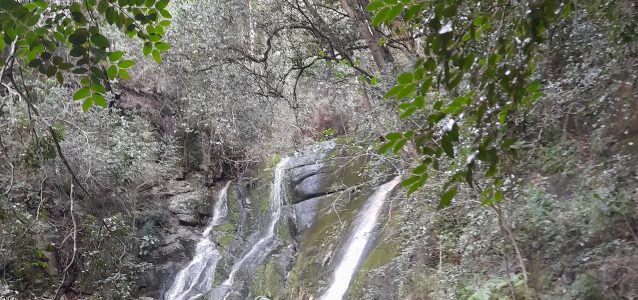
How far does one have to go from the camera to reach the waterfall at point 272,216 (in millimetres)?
12953

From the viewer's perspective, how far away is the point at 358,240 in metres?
9.62

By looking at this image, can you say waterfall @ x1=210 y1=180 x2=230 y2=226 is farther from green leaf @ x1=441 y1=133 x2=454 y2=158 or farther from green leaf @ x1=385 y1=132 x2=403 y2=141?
green leaf @ x1=441 y1=133 x2=454 y2=158

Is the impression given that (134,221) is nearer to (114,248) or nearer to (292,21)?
(114,248)

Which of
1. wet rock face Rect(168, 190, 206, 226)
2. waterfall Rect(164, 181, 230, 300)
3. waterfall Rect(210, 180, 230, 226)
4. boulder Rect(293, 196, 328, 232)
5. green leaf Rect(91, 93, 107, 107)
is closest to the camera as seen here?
green leaf Rect(91, 93, 107, 107)

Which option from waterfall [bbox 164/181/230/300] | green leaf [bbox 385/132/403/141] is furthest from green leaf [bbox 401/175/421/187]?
waterfall [bbox 164/181/230/300]

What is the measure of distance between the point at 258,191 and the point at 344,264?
740 cm

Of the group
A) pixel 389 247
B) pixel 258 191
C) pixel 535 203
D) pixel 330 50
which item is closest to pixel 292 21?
pixel 330 50

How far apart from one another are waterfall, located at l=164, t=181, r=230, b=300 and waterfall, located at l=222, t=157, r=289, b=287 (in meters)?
0.66

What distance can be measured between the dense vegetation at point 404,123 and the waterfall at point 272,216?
4.27 feet

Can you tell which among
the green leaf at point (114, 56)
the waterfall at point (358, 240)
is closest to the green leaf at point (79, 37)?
the green leaf at point (114, 56)

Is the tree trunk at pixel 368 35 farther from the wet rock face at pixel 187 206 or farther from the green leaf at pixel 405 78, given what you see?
the wet rock face at pixel 187 206

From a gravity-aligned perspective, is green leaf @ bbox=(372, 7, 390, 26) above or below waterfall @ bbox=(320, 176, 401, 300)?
above

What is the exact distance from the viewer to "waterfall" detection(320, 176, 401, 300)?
9039 mm

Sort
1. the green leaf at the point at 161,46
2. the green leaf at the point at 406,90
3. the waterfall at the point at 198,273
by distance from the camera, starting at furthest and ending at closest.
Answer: the waterfall at the point at 198,273
the green leaf at the point at 161,46
the green leaf at the point at 406,90
